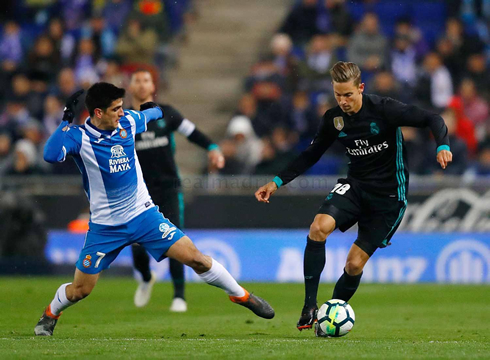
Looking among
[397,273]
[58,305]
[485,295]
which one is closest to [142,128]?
[58,305]

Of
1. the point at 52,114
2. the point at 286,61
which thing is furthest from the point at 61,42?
the point at 286,61

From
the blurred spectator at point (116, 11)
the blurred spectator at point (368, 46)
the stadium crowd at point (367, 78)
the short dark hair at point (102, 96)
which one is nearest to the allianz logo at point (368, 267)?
A: the stadium crowd at point (367, 78)

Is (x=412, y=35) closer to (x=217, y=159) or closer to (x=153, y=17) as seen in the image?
(x=153, y=17)

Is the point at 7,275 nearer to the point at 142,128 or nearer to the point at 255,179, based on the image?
the point at 255,179

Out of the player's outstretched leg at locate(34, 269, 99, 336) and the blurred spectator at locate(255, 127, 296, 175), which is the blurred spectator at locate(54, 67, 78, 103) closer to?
the blurred spectator at locate(255, 127, 296, 175)

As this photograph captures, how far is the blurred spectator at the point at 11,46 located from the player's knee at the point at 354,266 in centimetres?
1281

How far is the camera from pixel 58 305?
7.38m

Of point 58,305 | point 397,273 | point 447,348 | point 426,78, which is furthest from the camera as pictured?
point 426,78

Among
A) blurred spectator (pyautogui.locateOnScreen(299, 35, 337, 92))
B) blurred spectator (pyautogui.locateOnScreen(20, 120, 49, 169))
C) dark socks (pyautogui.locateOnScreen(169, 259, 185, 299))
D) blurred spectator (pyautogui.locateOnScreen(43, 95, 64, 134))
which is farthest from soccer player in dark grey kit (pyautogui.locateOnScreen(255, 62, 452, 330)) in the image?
blurred spectator (pyautogui.locateOnScreen(43, 95, 64, 134))

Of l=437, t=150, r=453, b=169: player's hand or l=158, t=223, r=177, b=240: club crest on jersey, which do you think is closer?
l=437, t=150, r=453, b=169: player's hand

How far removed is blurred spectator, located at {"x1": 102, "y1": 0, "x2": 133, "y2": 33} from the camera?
18916 millimetres

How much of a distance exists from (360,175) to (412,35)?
10070 millimetres

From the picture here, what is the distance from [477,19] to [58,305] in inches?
518

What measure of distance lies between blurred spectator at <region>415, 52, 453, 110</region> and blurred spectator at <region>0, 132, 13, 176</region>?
741cm
